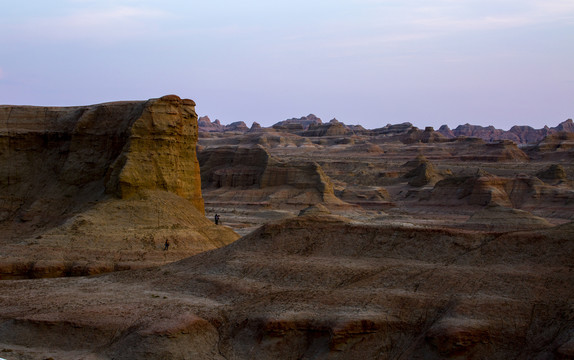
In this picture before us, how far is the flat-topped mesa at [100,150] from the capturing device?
2800cm

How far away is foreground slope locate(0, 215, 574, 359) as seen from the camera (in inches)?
545

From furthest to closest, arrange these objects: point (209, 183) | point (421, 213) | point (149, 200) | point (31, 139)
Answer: point (209, 183), point (421, 213), point (31, 139), point (149, 200)

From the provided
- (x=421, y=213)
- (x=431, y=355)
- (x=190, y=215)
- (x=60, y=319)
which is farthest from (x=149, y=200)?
(x=421, y=213)

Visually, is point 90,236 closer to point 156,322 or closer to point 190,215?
point 190,215

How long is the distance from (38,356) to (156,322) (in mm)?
2627

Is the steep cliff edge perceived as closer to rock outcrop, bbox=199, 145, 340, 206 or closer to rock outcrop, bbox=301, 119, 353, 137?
rock outcrop, bbox=199, 145, 340, 206

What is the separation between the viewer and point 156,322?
15.3m

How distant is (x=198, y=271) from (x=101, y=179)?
11394 mm

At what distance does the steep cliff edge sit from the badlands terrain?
65mm

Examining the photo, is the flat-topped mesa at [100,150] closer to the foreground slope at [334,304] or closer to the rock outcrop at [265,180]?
the foreground slope at [334,304]

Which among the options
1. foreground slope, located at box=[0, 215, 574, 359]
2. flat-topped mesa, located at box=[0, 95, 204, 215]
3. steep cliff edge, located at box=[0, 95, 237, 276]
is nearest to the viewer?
foreground slope, located at box=[0, 215, 574, 359]

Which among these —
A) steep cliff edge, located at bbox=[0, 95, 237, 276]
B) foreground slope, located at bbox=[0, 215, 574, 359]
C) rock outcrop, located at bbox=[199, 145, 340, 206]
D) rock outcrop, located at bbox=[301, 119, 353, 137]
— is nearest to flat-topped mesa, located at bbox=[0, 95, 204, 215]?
steep cliff edge, located at bbox=[0, 95, 237, 276]

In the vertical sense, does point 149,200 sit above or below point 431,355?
above

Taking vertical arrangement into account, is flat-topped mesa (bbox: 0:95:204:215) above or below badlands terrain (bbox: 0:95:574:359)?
above
